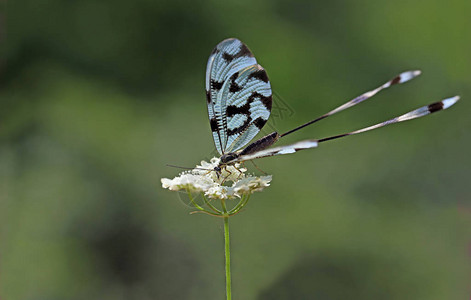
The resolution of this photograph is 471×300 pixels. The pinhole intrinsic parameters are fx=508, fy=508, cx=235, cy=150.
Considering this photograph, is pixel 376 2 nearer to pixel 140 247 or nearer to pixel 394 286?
pixel 394 286

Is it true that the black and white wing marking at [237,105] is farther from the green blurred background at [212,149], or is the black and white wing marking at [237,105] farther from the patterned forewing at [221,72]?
the green blurred background at [212,149]

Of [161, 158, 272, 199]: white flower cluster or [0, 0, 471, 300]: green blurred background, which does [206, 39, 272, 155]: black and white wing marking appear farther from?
[0, 0, 471, 300]: green blurred background

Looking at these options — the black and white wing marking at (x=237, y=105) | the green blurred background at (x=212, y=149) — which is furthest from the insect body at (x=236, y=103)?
the green blurred background at (x=212, y=149)

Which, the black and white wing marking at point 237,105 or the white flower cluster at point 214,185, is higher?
the black and white wing marking at point 237,105

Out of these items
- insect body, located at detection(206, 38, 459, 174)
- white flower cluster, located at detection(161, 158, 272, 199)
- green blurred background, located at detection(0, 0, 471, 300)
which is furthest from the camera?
green blurred background, located at detection(0, 0, 471, 300)

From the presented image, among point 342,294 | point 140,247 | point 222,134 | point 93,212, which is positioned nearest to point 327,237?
point 342,294

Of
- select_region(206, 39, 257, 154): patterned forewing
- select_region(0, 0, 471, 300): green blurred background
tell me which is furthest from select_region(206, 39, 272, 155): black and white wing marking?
select_region(0, 0, 471, 300): green blurred background
